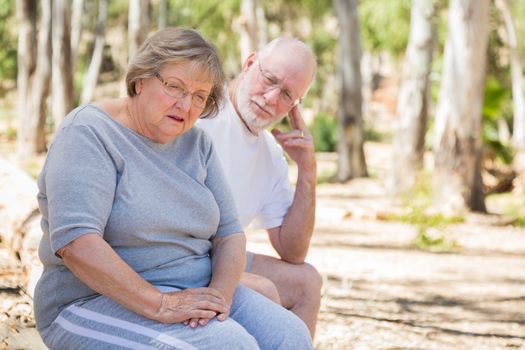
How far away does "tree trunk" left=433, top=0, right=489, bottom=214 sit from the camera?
10.3m

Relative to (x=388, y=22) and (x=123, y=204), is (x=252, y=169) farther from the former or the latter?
(x=388, y=22)

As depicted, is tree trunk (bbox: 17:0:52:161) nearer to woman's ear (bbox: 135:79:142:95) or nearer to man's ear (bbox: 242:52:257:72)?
man's ear (bbox: 242:52:257:72)

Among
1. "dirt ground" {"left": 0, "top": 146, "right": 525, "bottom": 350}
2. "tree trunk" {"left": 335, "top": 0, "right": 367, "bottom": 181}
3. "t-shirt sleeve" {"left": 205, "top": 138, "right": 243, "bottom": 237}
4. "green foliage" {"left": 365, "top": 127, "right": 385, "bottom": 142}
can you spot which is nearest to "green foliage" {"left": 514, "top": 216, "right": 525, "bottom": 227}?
"dirt ground" {"left": 0, "top": 146, "right": 525, "bottom": 350}

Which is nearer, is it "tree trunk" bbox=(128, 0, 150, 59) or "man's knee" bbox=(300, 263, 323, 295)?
"man's knee" bbox=(300, 263, 323, 295)

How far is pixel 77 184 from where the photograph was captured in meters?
2.54

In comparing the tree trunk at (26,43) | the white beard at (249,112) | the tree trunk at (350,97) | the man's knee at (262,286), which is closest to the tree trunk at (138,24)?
the tree trunk at (26,43)

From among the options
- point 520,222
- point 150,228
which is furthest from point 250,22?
point 150,228

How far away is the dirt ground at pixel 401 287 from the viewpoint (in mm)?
4582

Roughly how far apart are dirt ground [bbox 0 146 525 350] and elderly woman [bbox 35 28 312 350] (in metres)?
0.97

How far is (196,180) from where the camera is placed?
9.55ft

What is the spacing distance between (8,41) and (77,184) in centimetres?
3196

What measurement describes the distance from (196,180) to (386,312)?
2935 millimetres

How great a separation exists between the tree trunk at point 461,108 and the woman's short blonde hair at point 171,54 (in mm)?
7923

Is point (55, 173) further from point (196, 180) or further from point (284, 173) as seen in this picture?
point (284, 173)
